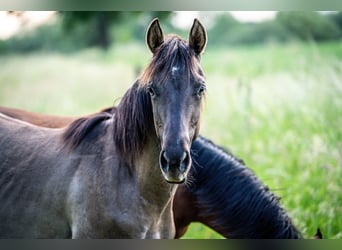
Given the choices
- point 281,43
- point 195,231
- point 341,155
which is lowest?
point 195,231

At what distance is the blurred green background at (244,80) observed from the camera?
3.34 meters

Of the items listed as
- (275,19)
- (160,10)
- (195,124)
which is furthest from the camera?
(275,19)

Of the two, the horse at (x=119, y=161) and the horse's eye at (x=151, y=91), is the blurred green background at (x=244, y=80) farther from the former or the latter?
the horse's eye at (x=151, y=91)

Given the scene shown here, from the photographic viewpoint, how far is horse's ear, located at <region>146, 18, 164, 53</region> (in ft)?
7.38

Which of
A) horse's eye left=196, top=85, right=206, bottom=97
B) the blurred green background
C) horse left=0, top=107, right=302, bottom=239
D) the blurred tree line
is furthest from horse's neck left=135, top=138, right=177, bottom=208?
the blurred tree line

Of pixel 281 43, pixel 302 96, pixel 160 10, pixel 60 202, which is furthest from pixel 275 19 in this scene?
pixel 60 202

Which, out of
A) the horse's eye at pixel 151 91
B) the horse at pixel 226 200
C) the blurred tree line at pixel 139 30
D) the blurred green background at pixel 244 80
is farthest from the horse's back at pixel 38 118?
the horse's eye at pixel 151 91

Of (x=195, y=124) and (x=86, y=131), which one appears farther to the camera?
(x=86, y=131)

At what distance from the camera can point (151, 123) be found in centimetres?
229

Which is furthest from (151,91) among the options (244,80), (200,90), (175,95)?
(244,80)

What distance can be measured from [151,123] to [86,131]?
380 millimetres

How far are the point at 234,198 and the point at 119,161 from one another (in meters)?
0.79

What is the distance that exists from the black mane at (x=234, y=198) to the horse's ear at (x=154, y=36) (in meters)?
0.79

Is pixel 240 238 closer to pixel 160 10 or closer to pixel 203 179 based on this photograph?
pixel 203 179
